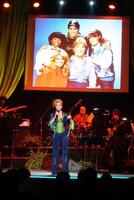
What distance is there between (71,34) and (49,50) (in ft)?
2.56

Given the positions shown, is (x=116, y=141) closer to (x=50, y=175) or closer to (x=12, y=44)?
(x=50, y=175)

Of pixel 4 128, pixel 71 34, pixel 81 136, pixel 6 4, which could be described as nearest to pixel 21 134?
pixel 4 128

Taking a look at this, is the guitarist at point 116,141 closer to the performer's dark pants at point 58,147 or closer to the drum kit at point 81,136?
the drum kit at point 81,136

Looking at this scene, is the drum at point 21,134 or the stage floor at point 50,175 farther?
the drum at point 21,134

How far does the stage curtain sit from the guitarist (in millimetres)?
3536

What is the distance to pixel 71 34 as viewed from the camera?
1291cm

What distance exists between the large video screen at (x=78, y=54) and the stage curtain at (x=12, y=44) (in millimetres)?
370

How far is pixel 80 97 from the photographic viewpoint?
533 inches

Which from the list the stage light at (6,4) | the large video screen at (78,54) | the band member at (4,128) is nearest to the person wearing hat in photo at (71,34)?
the large video screen at (78,54)

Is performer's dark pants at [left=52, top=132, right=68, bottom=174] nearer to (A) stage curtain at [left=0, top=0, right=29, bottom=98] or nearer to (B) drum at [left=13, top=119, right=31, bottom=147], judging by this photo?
(B) drum at [left=13, top=119, right=31, bottom=147]

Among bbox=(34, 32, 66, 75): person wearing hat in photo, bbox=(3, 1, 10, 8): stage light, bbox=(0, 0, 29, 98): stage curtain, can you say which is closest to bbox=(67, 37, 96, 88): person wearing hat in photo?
bbox=(34, 32, 66, 75): person wearing hat in photo

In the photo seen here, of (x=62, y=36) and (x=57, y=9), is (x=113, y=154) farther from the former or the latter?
(x=57, y=9)

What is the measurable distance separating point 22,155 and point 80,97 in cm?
250

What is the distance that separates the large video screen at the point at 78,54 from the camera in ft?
42.0
